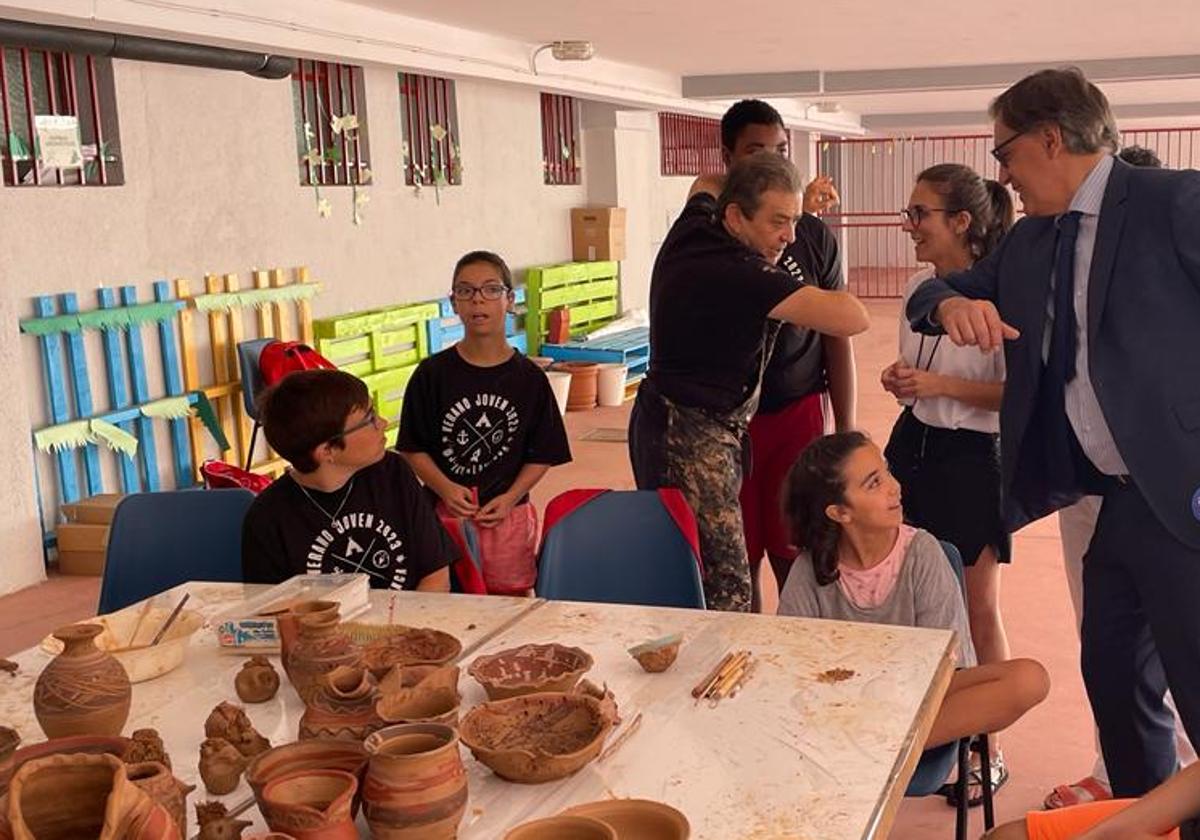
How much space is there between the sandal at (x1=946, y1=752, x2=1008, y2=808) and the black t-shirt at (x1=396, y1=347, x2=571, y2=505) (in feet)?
4.48

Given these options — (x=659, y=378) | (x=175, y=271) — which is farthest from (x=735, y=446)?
(x=175, y=271)

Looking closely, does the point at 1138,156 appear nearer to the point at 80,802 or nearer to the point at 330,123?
the point at 80,802

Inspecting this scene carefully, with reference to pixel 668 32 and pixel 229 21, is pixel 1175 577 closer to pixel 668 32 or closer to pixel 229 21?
pixel 229 21

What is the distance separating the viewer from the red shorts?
12.7 feet

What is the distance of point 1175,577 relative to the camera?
2535 mm

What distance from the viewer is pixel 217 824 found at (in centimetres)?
163

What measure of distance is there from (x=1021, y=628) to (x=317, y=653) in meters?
3.29

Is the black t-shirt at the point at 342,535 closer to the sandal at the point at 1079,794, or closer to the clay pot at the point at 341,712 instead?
the clay pot at the point at 341,712

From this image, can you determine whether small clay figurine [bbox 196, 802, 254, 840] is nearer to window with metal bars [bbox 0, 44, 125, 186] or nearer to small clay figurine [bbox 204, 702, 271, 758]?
small clay figurine [bbox 204, 702, 271, 758]

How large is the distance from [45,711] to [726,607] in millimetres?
1957

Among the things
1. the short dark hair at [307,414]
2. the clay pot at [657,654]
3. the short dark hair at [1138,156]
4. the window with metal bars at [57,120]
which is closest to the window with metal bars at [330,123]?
the window with metal bars at [57,120]

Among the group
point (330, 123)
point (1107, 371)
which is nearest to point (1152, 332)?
point (1107, 371)

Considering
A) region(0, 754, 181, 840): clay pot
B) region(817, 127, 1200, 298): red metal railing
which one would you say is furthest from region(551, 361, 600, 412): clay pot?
region(817, 127, 1200, 298): red metal railing

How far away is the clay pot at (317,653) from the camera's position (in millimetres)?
2025
